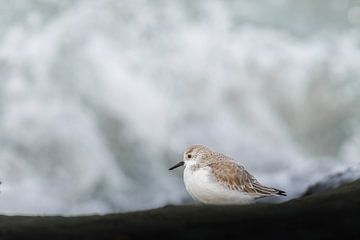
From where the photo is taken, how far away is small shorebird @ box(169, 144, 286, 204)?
19.1 feet

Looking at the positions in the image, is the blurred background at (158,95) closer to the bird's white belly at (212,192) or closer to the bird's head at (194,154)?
the bird's head at (194,154)

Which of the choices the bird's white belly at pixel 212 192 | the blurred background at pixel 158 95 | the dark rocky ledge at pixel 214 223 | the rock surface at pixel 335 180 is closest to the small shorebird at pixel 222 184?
the bird's white belly at pixel 212 192

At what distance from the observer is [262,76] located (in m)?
10.7

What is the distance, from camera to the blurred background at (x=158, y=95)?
9.64m

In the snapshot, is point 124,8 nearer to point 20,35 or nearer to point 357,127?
point 20,35

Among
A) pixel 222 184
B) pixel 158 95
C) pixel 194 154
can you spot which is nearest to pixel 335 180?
pixel 194 154

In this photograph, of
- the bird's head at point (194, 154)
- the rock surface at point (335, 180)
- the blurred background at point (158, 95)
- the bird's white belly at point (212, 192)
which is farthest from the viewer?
the blurred background at point (158, 95)

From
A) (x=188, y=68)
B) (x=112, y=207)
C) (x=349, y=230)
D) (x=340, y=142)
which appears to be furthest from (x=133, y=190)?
(x=349, y=230)

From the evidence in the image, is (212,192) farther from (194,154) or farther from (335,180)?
(335,180)

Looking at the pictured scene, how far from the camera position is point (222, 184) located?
5840 millimetres

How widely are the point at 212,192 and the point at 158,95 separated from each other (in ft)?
15.3

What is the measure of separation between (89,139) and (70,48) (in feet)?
4.35

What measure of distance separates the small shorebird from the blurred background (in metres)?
3.11

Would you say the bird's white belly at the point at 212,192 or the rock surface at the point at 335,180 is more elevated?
the rock surface at the point at 335,180
